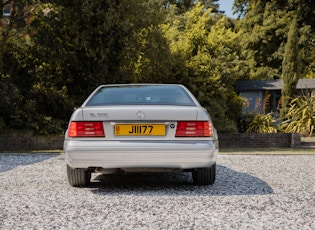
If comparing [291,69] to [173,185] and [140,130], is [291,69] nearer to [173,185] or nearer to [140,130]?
[173,185]

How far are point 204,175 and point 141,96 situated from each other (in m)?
1.39

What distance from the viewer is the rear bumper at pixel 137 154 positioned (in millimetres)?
5563

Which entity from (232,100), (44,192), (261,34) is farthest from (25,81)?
(261,34)

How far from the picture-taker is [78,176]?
6129 mm

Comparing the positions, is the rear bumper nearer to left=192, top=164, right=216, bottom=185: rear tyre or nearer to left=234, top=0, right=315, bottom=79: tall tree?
left=192, top=164, right=216, bottom=185: rear tyre

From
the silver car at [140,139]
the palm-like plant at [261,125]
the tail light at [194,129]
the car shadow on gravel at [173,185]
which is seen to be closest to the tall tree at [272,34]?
the palm-like plant at [261,125]

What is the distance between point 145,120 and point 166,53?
34.4 feet

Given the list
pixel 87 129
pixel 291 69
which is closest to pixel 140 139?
pixel 87 129

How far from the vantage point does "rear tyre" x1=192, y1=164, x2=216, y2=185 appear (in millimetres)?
6214

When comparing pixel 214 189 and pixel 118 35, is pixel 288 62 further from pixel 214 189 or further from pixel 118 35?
pixel 214 189

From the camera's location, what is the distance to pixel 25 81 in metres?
15.0

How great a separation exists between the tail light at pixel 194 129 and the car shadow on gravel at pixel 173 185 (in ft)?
2.38

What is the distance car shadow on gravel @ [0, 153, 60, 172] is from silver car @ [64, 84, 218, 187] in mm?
3513

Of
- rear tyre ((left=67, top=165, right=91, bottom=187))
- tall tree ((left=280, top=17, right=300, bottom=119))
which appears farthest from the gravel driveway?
tall tree ((left=280, top=17, right=300, bottom=119))
